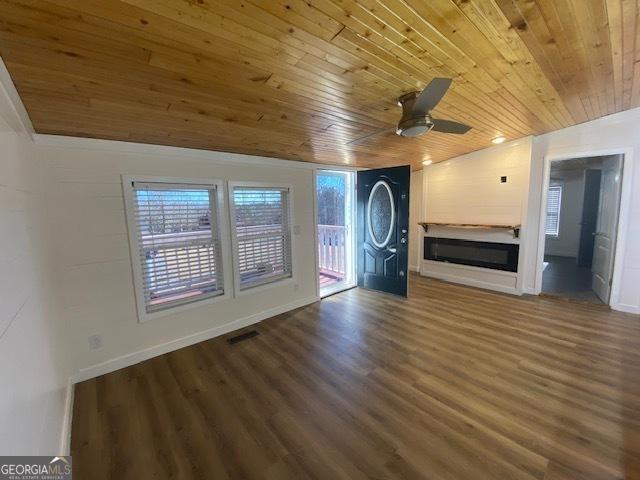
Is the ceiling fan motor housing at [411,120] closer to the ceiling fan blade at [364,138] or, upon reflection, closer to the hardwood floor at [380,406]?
the ceiling fan blade at [364,138]

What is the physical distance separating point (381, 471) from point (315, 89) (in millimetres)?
2426

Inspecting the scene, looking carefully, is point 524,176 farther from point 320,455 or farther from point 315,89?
point 320,455

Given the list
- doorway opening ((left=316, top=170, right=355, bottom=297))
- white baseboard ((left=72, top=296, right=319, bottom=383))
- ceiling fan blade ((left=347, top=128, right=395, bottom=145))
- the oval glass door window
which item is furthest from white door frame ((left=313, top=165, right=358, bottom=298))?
ceiling fan blade ((left=347, top=128, right=395, bottom=145))

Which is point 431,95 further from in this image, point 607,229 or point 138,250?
point 607,229

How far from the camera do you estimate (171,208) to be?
9.02 ft

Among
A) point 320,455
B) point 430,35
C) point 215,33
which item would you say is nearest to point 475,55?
point 430,35

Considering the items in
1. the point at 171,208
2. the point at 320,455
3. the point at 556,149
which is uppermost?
the point at 556,149

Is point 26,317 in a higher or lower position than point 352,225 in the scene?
lower

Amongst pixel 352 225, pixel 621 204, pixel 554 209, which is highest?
pixel 621 204

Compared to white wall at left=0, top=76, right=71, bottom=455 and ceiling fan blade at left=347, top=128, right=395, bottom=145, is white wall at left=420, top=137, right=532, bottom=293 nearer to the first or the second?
ceiling fan blade at left=347, top=128, right=395, bottom=145

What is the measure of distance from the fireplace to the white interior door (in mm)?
1045

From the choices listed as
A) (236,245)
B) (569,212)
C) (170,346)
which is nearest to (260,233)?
(236,245)

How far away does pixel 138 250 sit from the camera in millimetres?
2531

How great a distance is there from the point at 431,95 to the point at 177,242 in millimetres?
2671
